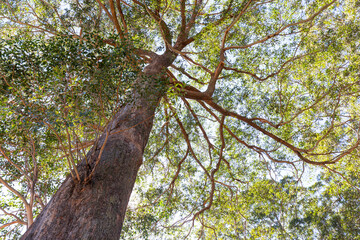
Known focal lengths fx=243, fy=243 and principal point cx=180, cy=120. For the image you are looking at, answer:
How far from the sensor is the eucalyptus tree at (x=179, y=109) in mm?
2570

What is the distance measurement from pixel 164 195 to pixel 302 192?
4.96 meters

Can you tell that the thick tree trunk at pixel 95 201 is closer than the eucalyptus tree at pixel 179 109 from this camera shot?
Yes

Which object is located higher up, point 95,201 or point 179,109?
point 179,109

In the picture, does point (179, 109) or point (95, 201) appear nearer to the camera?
point (95, 201)

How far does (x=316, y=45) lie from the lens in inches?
246

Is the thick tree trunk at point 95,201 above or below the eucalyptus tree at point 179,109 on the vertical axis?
below

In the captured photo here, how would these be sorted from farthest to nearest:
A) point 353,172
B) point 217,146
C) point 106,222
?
point 217,146 → point 353,172 → point 106,222

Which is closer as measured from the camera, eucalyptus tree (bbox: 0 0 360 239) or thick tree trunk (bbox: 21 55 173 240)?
thick tree trunk (bbox: 21 55 173 240)

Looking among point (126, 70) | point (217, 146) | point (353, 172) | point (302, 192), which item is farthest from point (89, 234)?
point (302, 192)

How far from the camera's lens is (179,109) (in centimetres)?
293

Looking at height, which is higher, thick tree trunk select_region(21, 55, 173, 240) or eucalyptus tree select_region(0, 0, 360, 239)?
eucalyptus tree select_region(0, 0, 360, 239)

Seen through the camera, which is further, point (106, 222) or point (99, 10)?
point (99, 10)

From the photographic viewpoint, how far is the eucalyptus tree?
2570 mm

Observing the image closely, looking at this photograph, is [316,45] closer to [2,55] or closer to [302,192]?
[302,192]
